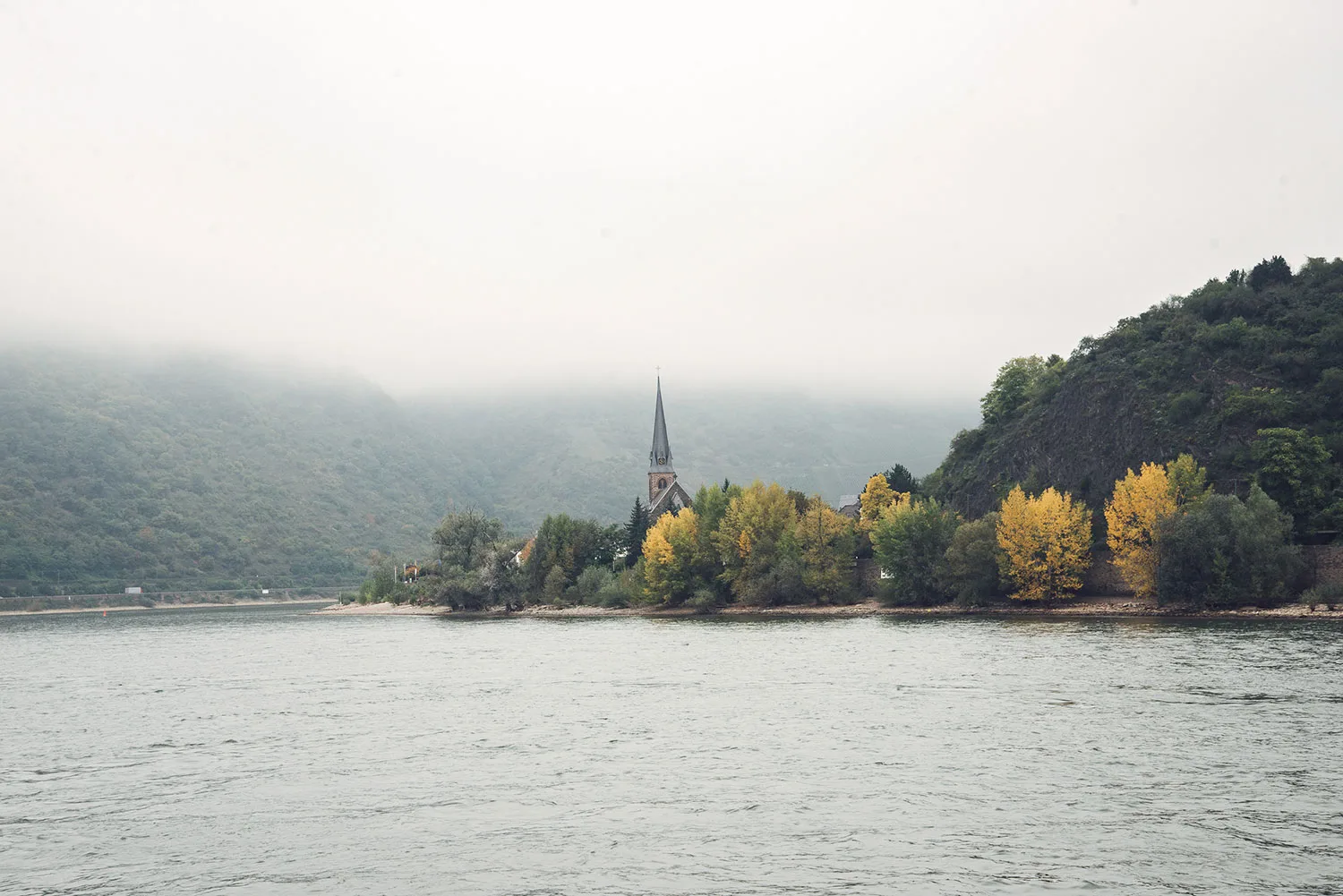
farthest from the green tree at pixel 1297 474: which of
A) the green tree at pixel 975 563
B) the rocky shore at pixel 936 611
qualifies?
the green tree at pixel 975 563

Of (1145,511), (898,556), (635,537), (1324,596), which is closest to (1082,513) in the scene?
(1145,511)

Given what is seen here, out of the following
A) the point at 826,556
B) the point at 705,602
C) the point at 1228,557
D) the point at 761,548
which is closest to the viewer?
the point at 1228,557

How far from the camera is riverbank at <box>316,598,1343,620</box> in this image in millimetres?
82000

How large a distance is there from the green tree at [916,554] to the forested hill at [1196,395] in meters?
17.1

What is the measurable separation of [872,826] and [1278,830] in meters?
8.70

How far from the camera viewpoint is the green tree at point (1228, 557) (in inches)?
3295

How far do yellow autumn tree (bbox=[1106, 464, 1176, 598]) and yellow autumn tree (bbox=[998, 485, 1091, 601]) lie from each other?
12.8ft

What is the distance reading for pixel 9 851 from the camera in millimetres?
25469

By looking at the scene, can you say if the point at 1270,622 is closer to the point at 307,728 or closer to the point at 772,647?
the point at 772,647

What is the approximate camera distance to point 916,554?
110 m

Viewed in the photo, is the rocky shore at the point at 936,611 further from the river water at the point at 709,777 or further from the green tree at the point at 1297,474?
the river water at the point at 709,777

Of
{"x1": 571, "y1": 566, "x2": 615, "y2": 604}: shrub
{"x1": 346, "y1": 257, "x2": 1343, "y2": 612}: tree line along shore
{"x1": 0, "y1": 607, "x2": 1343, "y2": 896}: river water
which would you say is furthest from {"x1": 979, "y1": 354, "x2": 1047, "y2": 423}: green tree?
{"x1": 0, "y1": 607, "x2": 1343, "y2": 896}: river water

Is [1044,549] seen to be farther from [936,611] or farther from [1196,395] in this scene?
[1196,395]

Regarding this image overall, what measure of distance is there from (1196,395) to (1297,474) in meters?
18.4
